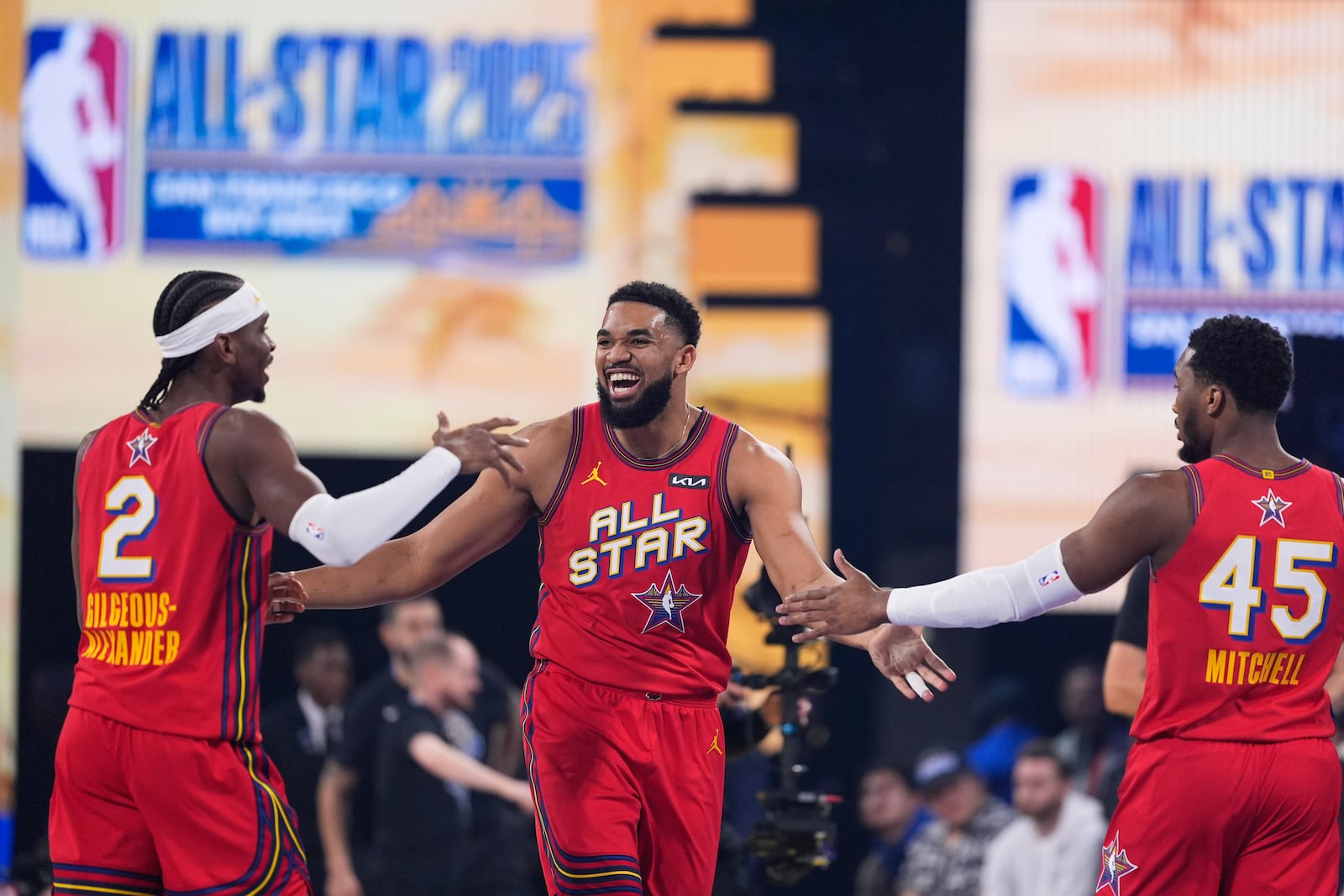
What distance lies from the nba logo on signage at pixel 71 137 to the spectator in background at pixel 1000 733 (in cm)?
606

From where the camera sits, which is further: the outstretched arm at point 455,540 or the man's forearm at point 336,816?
the man's forearm at point 336,816

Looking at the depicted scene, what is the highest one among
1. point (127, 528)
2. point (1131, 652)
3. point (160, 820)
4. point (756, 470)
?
point (756, 470)

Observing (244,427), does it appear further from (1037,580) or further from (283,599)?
(1037,580)

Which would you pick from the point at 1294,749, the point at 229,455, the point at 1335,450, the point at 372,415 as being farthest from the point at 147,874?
the point at 372,415

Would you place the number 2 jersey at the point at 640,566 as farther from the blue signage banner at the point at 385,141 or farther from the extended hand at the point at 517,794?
the blue signage banner at the point at 385,141

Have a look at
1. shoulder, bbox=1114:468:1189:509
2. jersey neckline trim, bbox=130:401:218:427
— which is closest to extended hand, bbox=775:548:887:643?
shoulder, bbox=1114:468:1189:509

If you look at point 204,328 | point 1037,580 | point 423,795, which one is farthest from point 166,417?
point 423,795

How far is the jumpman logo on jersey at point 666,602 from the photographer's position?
14.2ft

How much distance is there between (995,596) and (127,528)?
2.08 m

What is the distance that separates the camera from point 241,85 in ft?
33.2

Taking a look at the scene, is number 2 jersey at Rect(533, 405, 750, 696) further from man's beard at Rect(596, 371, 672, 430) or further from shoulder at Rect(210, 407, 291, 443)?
shoulder at Rect(210, 407, 291, 443)

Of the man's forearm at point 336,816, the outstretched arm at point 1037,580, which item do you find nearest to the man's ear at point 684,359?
the outstretched arm at point 1037,580

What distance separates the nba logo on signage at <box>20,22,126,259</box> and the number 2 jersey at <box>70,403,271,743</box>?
22.3 ft

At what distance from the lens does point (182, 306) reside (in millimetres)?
3949
